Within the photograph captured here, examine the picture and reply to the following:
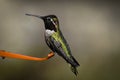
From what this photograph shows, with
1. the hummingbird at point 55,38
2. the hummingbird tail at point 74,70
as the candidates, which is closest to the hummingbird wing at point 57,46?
the hummingbird at point 55,38

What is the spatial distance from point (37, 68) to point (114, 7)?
724 millimetres

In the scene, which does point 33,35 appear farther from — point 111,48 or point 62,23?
point 111,48

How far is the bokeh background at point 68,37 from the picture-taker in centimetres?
210

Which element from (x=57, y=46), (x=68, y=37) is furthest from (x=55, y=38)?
(x=68, y=37)

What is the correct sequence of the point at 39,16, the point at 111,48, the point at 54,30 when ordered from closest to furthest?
the point at 54,30
the point at 39,16
the point at 111,48

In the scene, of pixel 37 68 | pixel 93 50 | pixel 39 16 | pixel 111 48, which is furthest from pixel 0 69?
pixel 111 48

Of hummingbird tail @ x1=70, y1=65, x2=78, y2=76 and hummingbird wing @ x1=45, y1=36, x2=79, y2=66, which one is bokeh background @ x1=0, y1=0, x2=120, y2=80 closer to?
hummingbird tail @ x1=70, y1=65, x2=78, y2=76

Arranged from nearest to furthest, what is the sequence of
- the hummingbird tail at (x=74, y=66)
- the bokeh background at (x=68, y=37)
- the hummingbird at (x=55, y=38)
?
the hummingbird at (x=55, y=38) < the hummingbird tail at (x=74, y=66) < the bokeh background at (x=68, y=37)

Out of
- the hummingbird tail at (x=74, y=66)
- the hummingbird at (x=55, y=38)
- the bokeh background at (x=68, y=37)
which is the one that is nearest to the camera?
the hummingbird at (x=55, y=38)

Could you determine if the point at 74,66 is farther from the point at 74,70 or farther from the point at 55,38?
the point at 55,38

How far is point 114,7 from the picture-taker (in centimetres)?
214

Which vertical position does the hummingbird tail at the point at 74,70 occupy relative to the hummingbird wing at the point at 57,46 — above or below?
below

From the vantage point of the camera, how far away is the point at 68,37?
2.09 m

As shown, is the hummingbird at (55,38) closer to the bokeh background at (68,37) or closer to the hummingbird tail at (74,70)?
the hummingbird tail at (74,70)
